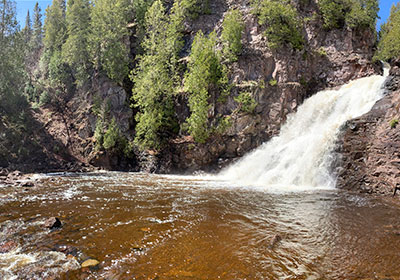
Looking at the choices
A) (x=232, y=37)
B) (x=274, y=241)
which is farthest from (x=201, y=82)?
(x=274, y=241)

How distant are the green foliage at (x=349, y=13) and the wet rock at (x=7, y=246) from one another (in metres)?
33.5

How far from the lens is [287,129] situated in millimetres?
23656

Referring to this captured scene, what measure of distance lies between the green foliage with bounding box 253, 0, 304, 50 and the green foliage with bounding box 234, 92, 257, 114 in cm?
631

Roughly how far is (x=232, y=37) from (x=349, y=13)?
46.4 ft

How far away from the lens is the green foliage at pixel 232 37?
2716cm

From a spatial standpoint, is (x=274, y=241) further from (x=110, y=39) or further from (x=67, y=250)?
(x=110, y=39)

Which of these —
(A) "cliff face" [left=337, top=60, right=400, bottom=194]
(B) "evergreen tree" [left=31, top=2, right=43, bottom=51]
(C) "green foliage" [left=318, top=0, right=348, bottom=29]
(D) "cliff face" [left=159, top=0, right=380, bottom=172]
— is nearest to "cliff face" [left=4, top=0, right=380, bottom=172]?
(D) "cliff face" [left=159, top=0, right=380, bottom=172]

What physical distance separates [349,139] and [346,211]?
8.05 metres

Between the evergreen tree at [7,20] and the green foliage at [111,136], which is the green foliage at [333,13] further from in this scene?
the evergreen tree at [7,20]

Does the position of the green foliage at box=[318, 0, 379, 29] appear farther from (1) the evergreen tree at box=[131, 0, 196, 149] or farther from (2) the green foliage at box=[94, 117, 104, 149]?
(2) the green foliage at box=[94, 117, 104, 149]

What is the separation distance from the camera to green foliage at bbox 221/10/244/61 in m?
27.2

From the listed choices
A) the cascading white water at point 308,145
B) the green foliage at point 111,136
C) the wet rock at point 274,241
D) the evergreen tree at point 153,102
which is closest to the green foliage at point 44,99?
the green foliage at point 111,136

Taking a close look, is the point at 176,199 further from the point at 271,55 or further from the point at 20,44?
the point at 20,44

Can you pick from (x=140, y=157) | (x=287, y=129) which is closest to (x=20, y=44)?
(x=140, y=157)
